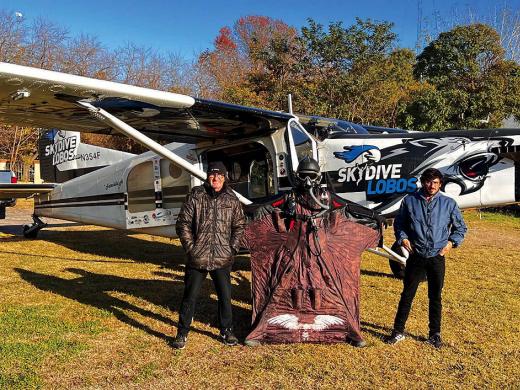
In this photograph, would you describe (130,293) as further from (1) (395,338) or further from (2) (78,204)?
(2) (78,204)

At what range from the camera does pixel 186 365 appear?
3.63 meters

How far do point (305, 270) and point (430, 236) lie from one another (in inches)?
45.0

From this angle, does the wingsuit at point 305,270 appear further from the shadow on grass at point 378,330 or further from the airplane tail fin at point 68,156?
the airplane tail fin at point 68,156

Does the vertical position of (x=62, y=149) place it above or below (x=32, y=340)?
above

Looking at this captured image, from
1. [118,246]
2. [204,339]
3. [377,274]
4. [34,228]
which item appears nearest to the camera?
[204,339]

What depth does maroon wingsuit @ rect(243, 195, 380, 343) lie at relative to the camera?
4047 mm

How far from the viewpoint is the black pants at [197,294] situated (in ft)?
13.1

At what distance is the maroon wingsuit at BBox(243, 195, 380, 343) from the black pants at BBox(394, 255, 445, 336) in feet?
1.50

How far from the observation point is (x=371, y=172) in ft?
18.7

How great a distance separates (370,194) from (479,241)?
705 cm

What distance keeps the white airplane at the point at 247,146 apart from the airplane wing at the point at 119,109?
0.5 inches

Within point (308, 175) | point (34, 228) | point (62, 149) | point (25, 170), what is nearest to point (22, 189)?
point (62, 149)

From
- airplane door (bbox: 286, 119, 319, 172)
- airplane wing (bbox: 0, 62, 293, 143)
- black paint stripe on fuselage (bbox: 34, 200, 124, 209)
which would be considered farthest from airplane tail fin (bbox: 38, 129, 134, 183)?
airplane door (bbox: 286, 119, 319, 172)

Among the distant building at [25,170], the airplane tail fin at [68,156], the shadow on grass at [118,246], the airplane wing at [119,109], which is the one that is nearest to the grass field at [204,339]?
the shadow on grass at [118,246]
